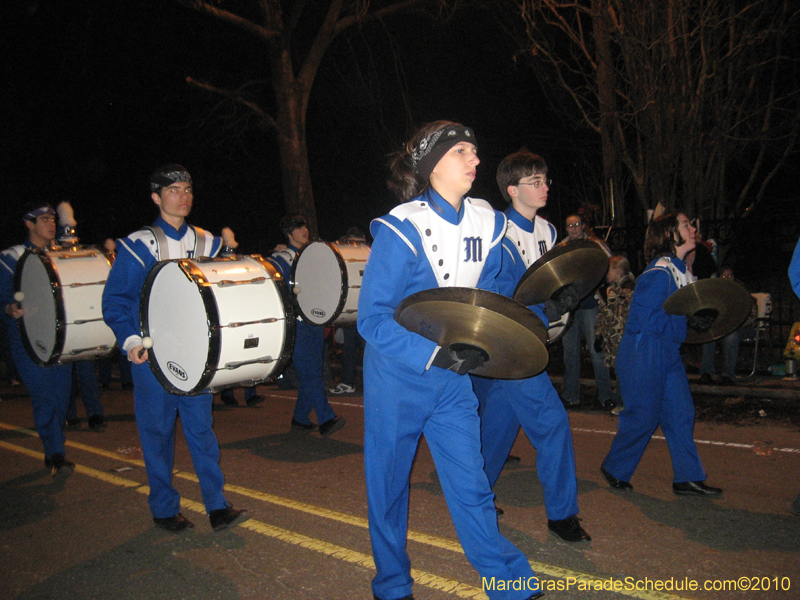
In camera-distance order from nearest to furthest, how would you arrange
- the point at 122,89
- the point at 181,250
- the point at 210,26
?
the point at 181,250
the point at 210,26
the point at 122,89

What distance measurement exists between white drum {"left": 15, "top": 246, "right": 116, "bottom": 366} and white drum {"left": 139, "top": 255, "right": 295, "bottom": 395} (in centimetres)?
172

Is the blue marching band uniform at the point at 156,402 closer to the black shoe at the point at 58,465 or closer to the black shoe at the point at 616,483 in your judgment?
the black shoe at the point at 58,465

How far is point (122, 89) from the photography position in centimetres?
2061

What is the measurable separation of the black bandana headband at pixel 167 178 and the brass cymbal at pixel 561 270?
227cm

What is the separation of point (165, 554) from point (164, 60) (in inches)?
719

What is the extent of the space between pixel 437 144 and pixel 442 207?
11.1 inches

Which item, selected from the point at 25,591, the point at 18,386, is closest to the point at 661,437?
the point at 25,591

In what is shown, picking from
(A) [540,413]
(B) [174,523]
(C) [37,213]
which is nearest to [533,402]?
(A) [540,413]

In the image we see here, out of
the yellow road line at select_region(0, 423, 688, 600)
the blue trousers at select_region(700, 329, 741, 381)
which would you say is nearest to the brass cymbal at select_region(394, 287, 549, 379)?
the yellow road line at select_region(0, 423, 688, 600)

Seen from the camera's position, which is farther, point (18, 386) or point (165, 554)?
point (18, 386)

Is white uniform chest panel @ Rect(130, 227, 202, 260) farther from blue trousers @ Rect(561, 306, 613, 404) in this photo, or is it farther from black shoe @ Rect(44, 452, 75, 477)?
blue trousers @ Rect(561, 306, 613, 404)

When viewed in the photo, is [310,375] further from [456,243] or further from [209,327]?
[456,243]

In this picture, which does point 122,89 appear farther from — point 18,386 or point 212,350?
point 212,350

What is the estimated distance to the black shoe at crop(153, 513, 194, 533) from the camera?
4.58m
